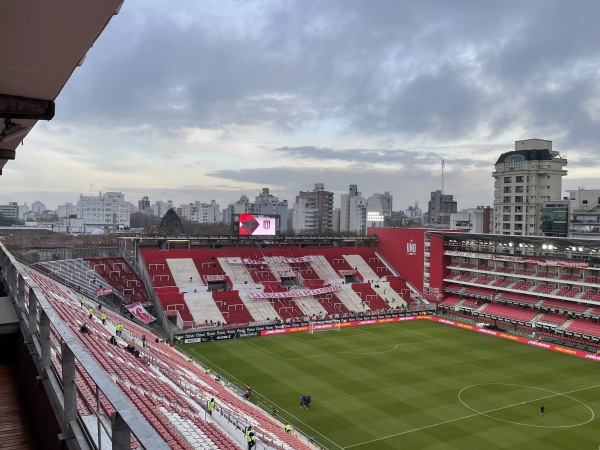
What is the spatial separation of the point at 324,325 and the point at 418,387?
19.6 metres

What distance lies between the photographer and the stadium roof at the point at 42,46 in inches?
172

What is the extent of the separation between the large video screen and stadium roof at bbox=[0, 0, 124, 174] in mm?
60387

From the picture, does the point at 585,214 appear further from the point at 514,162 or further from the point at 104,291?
the point at 104,291

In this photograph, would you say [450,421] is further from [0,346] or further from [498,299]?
[498,299]

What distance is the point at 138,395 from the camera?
18609mm

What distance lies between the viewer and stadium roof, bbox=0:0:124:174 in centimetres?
437

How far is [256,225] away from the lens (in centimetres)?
6844

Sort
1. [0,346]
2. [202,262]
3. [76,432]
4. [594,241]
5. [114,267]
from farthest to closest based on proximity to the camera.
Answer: [202,262] → [114,267] → [594,241] → [0,346] → [76,432]

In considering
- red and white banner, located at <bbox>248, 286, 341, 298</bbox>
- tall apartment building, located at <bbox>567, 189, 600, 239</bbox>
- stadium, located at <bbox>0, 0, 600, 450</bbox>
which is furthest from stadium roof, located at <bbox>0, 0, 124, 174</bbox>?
tall apartment building, located at <bbox>567, 189, 600, 239</bbox>

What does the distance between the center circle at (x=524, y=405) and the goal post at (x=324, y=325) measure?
2040cm

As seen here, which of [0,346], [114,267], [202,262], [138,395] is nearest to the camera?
[0,346]

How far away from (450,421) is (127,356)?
19.1 m

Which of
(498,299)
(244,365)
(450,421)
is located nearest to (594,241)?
(498,299)

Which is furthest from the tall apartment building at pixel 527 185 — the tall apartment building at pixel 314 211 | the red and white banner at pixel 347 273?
the tall apartment building at pixel 314 211
